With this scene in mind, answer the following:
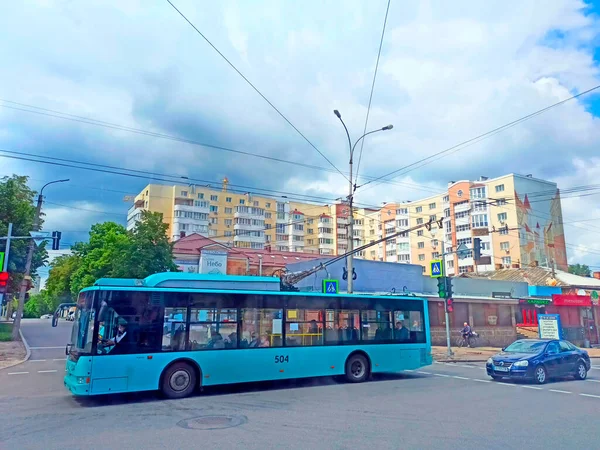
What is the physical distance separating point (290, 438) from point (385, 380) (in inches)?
335

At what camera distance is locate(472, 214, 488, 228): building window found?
235 ft

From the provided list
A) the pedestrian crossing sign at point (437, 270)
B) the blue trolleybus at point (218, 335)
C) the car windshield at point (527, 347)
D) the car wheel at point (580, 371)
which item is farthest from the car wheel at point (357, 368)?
the pedestrian crossing sign at point (437, 270)

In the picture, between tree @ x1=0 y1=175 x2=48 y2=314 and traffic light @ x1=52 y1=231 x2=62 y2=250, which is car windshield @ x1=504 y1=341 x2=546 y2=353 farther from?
tree @ x1=0 y1=175 x2=48 y2=314

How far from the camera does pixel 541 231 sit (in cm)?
7425

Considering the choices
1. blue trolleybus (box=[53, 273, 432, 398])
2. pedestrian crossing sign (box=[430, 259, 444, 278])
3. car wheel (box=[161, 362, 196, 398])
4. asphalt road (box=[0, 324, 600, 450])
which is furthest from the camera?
pedestrian crossing sign (box=[430, 259, 444, 278])

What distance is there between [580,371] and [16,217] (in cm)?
3299

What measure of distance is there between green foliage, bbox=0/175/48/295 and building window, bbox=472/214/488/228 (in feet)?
194

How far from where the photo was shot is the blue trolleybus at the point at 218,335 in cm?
1083

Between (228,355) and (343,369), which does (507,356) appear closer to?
(343,369)

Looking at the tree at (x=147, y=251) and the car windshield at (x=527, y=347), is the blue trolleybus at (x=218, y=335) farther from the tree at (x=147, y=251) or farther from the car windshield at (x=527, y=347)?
the tree at (x=147, y=251)

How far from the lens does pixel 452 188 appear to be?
246 ft

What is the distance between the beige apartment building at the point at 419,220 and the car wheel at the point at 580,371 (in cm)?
Result: 4567

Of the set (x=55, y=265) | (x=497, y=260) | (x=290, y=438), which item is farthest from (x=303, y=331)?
(x=55, y=265)

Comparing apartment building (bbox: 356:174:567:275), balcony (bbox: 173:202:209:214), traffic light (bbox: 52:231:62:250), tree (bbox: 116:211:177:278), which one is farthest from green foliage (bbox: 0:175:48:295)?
apartment building (bbox: 356:174:567:275)
